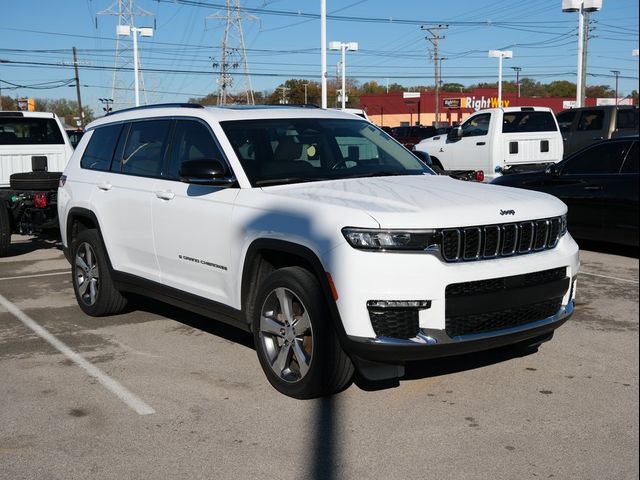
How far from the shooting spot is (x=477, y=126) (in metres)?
17.6

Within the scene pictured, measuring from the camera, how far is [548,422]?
181 inches

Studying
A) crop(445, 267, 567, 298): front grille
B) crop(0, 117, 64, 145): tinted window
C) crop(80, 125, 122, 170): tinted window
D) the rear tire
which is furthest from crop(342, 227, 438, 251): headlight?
crop(0, 117, 64, 145): tinted window

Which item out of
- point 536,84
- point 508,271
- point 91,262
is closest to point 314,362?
point 508,271

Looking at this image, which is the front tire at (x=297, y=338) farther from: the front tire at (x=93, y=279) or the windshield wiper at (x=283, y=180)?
the front tire at (x=93, y=279)

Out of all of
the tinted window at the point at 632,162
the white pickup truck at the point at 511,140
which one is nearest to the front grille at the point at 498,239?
the tinted window at the point at 632,162

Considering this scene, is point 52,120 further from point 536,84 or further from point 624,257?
point 536,84

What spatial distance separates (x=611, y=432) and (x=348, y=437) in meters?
1.49

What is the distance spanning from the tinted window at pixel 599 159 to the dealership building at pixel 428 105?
74.2 metres

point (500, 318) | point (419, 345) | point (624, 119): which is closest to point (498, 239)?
point (500, 318)

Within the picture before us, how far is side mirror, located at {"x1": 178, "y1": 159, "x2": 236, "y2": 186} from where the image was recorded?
5441 millimetres

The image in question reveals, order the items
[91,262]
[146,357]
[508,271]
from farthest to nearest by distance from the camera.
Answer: [91,262] → [146,357] → [508,271]

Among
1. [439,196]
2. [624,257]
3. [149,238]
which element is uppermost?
[439,196]

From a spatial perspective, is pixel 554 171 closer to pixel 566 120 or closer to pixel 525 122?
pixel 525 122

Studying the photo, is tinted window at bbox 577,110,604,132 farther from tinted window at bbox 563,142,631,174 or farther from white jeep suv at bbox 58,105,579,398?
white jeep suv at bbox 58,105,579,398
